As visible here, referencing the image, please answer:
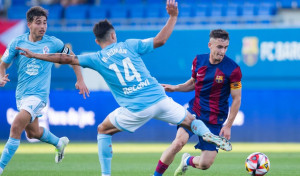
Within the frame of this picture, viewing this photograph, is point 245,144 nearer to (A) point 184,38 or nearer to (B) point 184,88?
(A) point 184,38

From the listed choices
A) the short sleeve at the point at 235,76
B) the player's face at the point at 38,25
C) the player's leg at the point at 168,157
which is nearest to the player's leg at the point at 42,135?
the player's face at the point at 38,25

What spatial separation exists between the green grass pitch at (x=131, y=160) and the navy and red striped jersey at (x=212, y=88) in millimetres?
1307

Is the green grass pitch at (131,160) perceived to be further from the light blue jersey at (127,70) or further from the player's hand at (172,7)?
the player's hand at (172,7)

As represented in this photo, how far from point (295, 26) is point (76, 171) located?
10828mm

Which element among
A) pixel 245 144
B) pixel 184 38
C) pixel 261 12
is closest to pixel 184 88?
pixel 245 144

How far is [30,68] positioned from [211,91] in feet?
9.22

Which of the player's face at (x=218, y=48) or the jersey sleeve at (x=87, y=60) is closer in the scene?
the jersey sleeve at (x=87, y=60)

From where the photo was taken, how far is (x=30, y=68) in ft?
30.2

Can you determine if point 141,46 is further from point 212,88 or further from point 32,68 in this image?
point 32,68

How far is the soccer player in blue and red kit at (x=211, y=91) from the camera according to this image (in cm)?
824

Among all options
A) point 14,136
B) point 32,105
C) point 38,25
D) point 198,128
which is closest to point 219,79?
point 198,128

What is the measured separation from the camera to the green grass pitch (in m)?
9.65

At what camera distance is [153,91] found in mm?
7473

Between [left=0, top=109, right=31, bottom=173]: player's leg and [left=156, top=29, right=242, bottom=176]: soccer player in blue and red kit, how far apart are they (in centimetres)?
207
